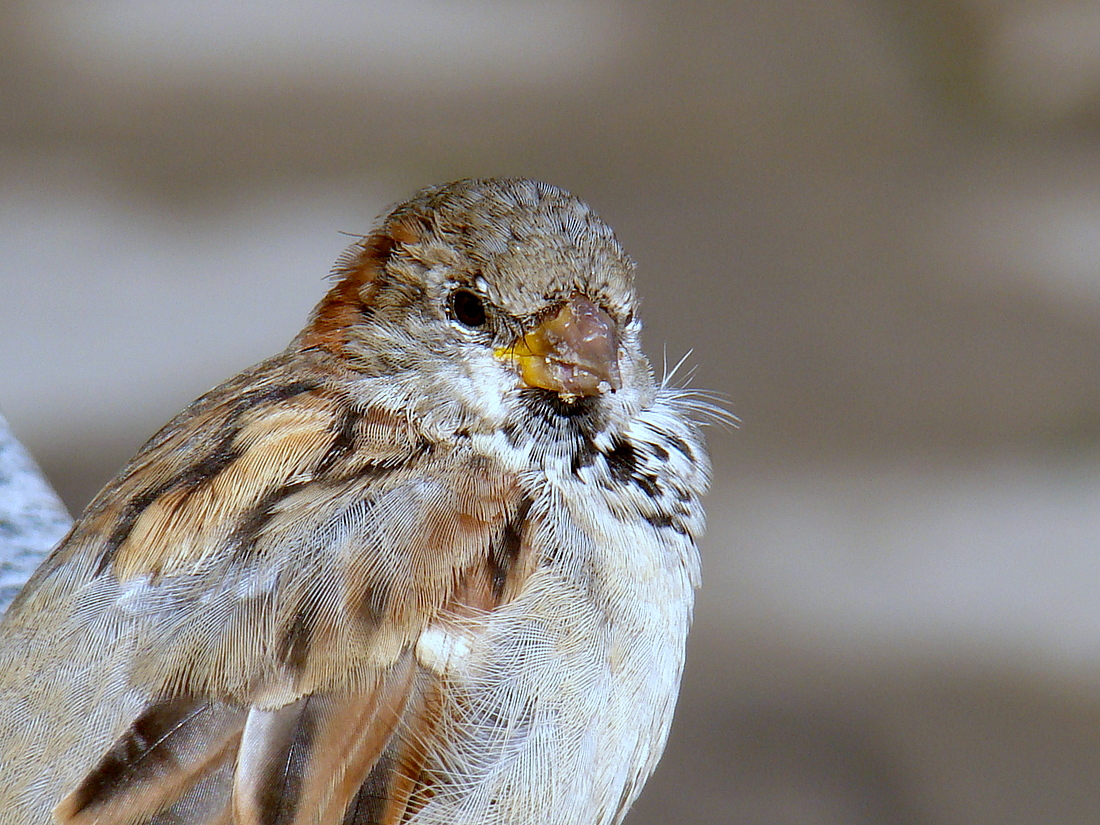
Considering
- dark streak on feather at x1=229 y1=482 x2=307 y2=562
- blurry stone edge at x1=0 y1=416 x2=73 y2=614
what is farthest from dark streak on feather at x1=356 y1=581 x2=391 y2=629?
blurry stone edge at x1=0 y1=416 x2=73 y2=614

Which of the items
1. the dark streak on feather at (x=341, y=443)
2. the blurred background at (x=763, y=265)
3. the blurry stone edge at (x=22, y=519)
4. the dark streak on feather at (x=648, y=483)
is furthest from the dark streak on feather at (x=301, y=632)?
the blurred background at (x=763, y=265)

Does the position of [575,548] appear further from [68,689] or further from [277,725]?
[68,689]

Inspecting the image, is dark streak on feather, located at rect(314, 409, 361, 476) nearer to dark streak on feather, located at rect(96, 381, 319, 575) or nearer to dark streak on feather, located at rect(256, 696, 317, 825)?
dark streak on feather, located at rect(96, 381, 319, 575)

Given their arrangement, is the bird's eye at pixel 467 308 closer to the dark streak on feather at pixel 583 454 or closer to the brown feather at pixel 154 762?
the dark streak on feather at pixel 583 454

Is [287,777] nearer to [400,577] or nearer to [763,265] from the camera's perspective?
[400,577]

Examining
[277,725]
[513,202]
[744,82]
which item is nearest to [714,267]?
A: [744,82]

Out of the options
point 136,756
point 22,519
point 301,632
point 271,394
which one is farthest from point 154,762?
point 22,519
